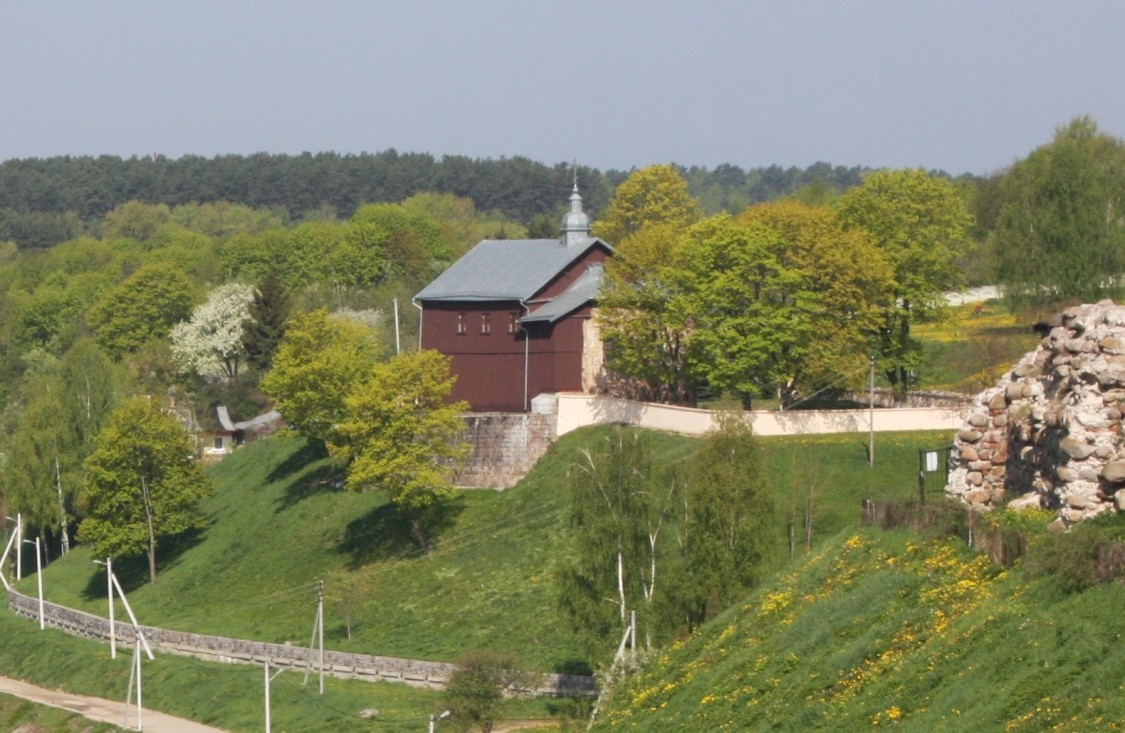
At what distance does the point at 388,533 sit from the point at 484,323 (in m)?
10.0

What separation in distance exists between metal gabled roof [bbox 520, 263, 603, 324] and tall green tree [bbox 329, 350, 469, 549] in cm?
425

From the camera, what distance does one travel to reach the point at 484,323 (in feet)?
247

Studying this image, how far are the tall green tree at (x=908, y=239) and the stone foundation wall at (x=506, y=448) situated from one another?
12023mm

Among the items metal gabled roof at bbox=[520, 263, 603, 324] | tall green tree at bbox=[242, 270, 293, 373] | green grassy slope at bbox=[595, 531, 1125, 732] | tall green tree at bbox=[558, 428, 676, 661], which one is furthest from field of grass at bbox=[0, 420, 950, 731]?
tall green tree at bbox=[242, 270, 293, 373]

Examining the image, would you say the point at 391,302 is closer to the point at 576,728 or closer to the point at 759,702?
the point at 576,728

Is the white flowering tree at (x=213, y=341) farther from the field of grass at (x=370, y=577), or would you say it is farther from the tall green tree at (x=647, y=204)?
the field of grass at (x=370, y=577)

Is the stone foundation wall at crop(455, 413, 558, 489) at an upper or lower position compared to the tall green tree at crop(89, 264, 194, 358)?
lower

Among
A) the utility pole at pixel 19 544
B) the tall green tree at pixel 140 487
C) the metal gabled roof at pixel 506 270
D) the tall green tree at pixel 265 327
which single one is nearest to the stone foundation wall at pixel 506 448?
the metal gabled roof at pixel 506 270

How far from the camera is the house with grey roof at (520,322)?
72.4 m

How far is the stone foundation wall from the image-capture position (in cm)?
6994

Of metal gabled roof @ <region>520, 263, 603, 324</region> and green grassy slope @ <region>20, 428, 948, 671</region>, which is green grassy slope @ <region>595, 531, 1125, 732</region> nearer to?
green grassy slope @ <region>20, 428, 948, 671</region>

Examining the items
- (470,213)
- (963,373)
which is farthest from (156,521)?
(470,213)

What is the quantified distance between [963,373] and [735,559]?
33.4 meters

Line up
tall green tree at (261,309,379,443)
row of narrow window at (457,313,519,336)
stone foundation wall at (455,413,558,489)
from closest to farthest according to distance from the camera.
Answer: stone foundation wall at (455,413,558,489) < row of narrow window at (457,313,519,336) < tall green tree at (261,309,379,443)
